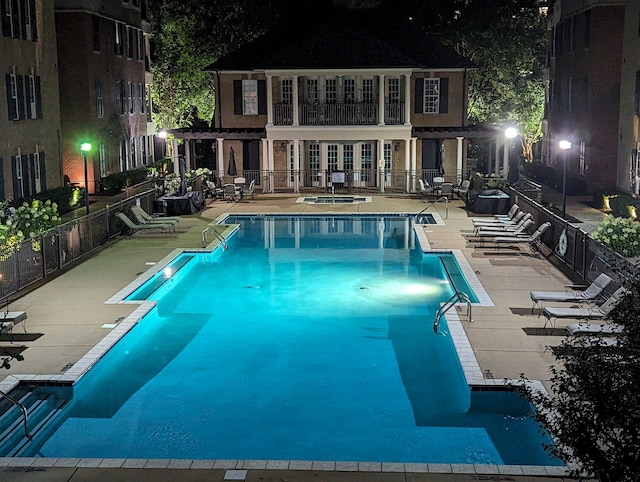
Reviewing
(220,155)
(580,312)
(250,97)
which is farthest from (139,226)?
(250,97)

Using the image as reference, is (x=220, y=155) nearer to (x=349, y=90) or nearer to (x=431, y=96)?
(x=349, y=90)

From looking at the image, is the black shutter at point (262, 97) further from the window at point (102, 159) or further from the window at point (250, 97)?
the window at point (102, 159)

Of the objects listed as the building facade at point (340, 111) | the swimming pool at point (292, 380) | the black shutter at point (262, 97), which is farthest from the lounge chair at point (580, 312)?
the black shutter at point (262, 97)

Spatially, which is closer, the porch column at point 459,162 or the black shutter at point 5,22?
the black shutter at point 5,22

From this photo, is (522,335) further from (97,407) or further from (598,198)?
(598,198)

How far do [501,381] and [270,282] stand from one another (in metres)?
9.87

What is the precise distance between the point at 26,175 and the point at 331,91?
15.5m

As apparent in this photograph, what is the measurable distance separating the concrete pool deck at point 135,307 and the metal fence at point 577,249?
0.45 metres

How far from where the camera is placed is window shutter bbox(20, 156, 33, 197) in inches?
1133

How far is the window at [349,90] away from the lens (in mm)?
39344

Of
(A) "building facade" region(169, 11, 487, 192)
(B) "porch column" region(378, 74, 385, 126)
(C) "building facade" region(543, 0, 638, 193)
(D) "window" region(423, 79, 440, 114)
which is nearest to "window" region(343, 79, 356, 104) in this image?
(A) "building facade" region(169, 11, 487, 192)

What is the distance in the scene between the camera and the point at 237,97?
131 ft

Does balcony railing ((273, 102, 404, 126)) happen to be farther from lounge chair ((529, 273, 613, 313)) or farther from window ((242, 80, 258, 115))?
lounge chair ((529, 273, 613, 313))

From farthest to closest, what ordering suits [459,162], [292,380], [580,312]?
1. [459,162]
2. [580,312]
3. [292,380]
